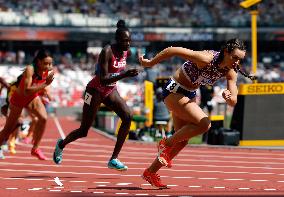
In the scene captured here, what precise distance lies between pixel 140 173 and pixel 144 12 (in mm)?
45167

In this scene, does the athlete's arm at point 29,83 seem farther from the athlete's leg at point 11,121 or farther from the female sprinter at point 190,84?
the female sprinter at point 190,84

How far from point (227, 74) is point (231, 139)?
9722 mm

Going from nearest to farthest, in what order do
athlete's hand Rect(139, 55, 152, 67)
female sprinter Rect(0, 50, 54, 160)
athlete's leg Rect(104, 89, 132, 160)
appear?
1. athlete's hand Rect(139, 55, 152, 67)
2. athlete's leg Rect(104, 89, 132, 160)
3. female sprinter Rect(0, 50, 54, 160)

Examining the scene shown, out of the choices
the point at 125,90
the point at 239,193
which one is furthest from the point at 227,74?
the point at 125,90

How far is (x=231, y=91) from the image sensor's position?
879 centimetres

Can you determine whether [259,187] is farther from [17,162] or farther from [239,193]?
[17,162]

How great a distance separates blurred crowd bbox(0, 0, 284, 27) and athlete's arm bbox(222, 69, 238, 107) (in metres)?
44.6

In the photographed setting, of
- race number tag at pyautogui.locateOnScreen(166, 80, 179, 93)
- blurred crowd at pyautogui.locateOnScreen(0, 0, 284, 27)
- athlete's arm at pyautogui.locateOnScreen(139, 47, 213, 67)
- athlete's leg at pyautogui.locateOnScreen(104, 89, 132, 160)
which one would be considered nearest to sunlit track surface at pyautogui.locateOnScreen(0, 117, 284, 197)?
athlete's leg at pyautogui.locateOnScreen(104, 89, 132, 160)

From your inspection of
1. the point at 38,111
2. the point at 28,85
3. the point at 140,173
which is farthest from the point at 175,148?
the point at 38,111

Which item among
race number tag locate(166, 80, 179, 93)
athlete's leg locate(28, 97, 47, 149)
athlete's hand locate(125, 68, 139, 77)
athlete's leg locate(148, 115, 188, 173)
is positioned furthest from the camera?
athlete's leg locate(28, 97, 47, 149)

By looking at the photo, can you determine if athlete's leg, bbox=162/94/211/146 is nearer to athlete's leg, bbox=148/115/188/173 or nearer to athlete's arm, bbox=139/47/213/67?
athlete's leg, bbox=148/115/188/173

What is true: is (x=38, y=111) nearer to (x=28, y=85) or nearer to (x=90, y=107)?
(x=28, y=85)

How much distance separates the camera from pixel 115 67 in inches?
430

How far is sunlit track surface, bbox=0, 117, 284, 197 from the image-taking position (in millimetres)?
9086
